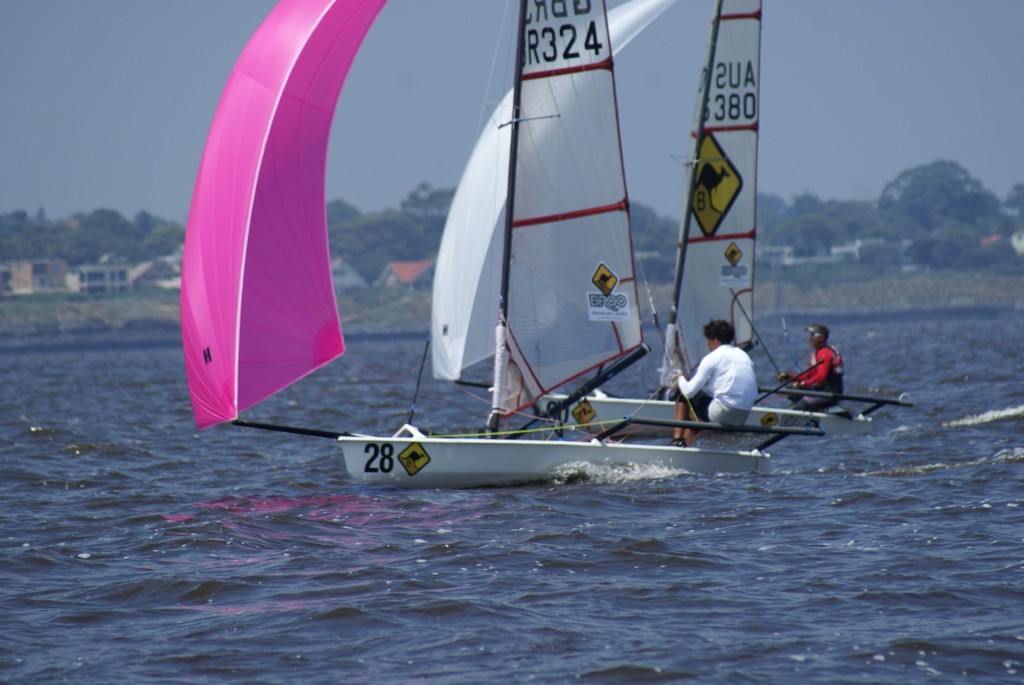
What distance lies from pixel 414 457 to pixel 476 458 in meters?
0.46

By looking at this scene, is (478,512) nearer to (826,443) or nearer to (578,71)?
(578,71)

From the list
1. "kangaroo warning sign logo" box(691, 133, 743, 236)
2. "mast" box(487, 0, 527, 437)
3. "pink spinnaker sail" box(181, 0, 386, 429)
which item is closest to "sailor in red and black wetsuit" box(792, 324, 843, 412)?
"kangaroo warning sign logo" box(691, 133, 743, 236)

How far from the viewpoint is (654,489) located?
34.0 feet

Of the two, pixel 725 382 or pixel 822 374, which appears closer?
pixel 725 382

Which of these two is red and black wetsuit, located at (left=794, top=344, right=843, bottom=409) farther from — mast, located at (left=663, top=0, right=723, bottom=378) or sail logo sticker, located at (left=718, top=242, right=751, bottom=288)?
sail logo sticker, located at (left=718, top=242, right=751, bottom=288)

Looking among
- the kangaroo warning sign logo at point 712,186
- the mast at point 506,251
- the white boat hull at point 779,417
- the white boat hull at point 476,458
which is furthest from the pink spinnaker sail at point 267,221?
the kangaroo warning sign logo at point 712,186

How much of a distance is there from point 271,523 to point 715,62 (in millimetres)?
8367

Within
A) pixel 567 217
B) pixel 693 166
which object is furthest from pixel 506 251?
pixel 693 166

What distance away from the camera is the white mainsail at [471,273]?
12.0 m

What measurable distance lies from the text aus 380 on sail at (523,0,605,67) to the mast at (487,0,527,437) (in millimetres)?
72

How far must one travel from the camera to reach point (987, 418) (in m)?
14.7

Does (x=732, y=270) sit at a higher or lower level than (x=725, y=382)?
higher

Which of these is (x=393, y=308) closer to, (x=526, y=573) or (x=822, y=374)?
(x=822, y=374)

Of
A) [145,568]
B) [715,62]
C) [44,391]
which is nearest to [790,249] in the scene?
[44,391]
